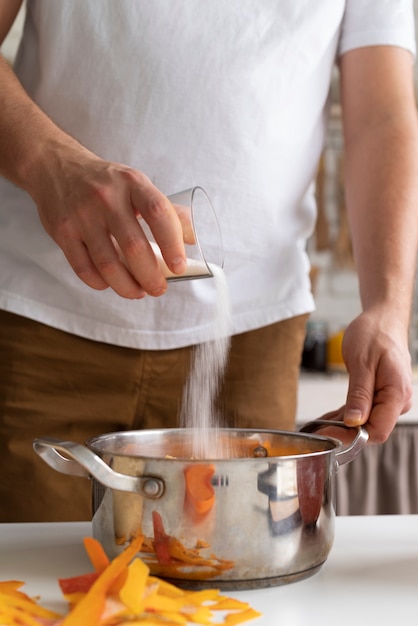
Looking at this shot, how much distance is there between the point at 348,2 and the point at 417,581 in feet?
2.72

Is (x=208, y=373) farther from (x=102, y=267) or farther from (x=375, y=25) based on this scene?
(x=375, y=25)

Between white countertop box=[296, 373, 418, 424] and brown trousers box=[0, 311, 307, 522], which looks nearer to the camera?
brown trousers box=[0, 311, 307, 522]

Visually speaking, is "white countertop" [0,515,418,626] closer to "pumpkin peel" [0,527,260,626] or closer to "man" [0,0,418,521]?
"pumpkin peel" [0,527,260,626]

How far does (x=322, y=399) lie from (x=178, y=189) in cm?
153

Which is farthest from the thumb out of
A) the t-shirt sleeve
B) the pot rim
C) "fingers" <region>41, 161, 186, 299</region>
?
the t-shirt sleeve

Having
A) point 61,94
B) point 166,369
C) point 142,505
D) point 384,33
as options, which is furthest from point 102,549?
point 384,33

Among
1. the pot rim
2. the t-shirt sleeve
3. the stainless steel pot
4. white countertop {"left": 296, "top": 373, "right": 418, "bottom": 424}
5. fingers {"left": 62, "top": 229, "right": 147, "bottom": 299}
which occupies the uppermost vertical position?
the t-shirt sleeve

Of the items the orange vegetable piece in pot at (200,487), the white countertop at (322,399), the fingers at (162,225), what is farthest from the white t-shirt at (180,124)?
the white countertop at (322,399)

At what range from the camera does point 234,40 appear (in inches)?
42.6

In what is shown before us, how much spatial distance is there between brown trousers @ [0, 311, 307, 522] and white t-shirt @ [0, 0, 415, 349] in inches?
1.0

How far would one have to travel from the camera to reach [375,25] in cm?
118

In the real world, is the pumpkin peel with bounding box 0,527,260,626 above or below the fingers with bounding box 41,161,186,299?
below

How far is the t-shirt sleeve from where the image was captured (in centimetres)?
118

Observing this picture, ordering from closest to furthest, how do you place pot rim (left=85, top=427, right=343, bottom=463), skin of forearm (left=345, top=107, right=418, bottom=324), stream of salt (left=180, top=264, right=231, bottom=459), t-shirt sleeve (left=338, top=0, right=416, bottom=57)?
1. pot rim (left=85, top=427, right=343, bottom=463)
2. stream of salt (left=180, top=264, right=231, bottom=459)
3. skin of forearm (left=345, top=107, right=418, bottom=324)
4. t-shirt sleeve (left=338, top=0, right=416, bottom=57)
